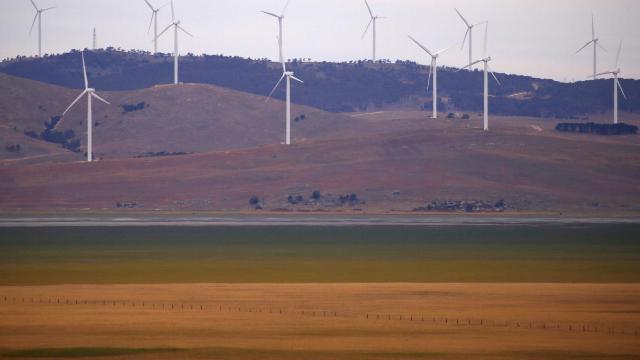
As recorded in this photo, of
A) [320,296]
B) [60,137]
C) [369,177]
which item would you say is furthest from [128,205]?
[320,296]

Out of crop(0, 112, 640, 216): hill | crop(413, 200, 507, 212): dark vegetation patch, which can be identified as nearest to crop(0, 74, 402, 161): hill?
crop(0, 112, 640, 216): hill

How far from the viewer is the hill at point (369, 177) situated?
123500mm

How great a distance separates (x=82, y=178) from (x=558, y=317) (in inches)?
3978

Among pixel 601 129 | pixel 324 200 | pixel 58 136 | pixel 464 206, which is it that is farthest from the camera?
pixel 58 136

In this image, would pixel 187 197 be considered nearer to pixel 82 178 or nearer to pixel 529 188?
pixel 82 178

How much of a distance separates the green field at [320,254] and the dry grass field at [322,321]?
3947 mm

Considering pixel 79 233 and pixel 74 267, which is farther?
pixel 79 233

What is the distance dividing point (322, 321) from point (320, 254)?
83.1 feet

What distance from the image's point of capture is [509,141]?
5955 inches

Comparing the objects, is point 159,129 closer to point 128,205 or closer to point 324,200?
point 128,205

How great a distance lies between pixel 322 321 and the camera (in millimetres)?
41500

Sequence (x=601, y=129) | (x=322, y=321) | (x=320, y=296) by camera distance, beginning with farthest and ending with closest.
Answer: (x=601, y=129) → (x=320, y=296) → (x=322, y=321)

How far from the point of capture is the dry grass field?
1412 inches

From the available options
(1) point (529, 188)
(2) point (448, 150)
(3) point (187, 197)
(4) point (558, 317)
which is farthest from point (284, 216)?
(4) point (558, 317)
